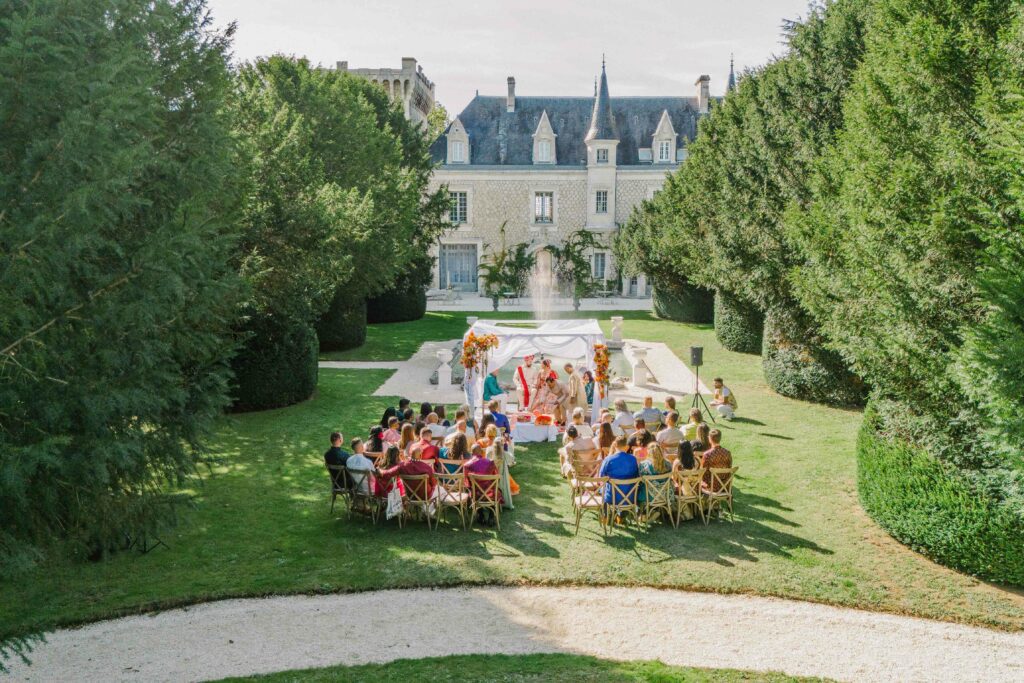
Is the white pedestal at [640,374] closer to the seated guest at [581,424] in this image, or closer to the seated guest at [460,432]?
the seated guest at [581,424]

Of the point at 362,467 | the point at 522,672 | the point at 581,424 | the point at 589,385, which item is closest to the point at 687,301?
the point at 589,385

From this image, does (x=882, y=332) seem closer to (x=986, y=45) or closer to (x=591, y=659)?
(x=986, y=45)

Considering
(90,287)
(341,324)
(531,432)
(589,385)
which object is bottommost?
(531,432)

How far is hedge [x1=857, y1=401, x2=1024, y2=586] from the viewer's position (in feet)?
30.0

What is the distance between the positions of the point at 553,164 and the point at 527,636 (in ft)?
137

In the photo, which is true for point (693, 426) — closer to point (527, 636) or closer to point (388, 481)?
point (388, 481)

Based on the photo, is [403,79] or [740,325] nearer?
[740,325]

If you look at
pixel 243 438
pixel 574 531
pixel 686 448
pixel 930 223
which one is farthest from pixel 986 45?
pixel 243 438

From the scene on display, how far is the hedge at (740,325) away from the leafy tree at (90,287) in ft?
68.7

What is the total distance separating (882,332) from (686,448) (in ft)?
9.62

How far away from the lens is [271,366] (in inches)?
736

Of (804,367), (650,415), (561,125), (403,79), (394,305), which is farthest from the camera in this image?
(403,79)

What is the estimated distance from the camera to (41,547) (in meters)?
6.93

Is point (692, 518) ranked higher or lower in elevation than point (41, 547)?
lower
